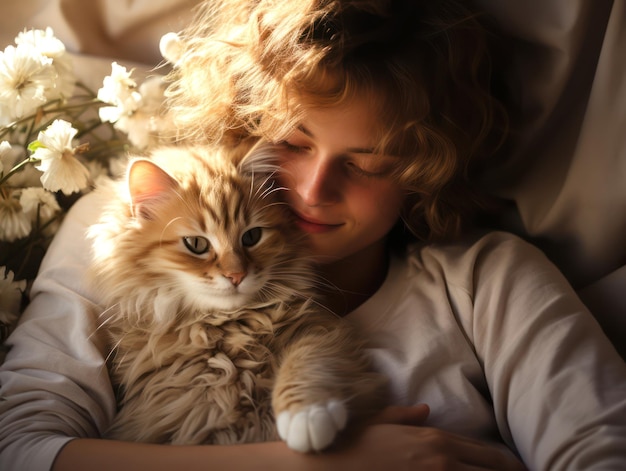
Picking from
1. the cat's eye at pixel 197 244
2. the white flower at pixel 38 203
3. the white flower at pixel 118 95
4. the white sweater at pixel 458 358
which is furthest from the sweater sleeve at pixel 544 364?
the white flower at pixel 38 203

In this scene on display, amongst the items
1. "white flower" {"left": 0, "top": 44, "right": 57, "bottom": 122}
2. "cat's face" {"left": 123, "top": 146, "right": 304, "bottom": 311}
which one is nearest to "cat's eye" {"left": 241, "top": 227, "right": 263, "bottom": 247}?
"cat's face" {"left": 123, "top": 146, "right": 304, "bottom": 311}

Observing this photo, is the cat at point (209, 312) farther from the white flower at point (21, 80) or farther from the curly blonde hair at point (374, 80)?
the white flower at point (21, 80)

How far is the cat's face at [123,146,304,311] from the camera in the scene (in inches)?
50.5

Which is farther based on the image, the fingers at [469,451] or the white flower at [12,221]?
the white flower at [12,221]

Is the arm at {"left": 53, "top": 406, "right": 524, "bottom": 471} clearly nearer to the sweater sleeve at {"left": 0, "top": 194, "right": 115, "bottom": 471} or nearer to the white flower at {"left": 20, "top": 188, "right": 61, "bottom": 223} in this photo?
the sweater sleeve at {"left": 0, "top": 194, "right": 115, "bottom": 471}

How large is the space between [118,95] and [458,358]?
1.04 metres

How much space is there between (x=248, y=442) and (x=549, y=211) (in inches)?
36.2

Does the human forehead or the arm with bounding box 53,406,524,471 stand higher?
the human forehead

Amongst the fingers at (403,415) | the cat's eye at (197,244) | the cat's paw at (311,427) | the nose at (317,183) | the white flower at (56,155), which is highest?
the white flower at (56,155)

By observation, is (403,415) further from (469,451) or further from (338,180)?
(338,180)

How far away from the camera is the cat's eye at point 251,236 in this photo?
1364 millimetres

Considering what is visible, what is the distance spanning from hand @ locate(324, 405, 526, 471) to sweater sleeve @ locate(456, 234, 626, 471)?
0.11 meters

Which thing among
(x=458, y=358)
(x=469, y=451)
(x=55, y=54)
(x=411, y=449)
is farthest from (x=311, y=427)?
(x=55, y=54)

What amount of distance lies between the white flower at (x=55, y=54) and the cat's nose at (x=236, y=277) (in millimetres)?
715
